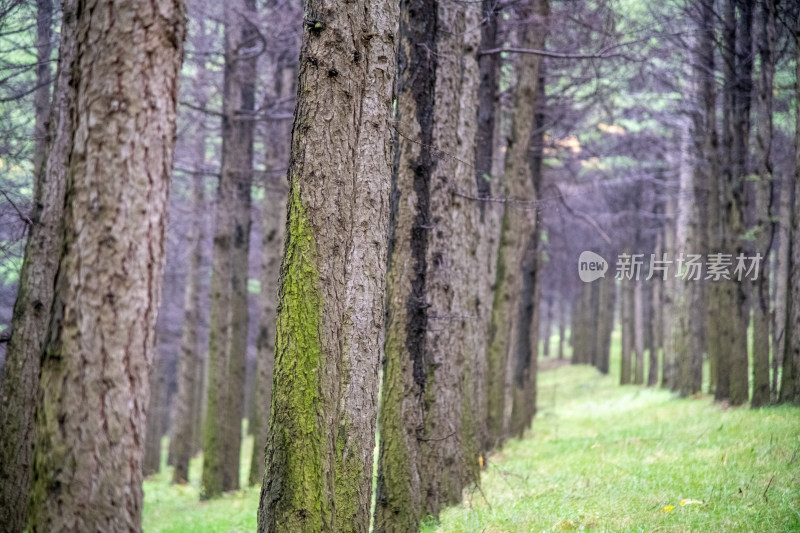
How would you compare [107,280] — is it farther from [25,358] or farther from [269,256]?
[269,256]

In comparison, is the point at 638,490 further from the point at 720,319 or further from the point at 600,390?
the point at 600,390

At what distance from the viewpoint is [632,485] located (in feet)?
25.8

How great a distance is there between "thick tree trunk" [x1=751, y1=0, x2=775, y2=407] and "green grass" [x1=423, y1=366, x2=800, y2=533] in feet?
3.04

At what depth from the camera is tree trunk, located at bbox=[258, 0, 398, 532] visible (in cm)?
433

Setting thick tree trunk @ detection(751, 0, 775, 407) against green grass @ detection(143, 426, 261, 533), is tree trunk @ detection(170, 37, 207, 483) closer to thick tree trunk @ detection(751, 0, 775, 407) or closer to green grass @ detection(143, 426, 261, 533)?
green grass @ detection(143, 426, 261, 533)

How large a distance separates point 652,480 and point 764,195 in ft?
24.0

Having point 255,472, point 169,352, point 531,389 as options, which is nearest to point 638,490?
point 255,472

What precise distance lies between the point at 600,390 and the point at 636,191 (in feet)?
26.8

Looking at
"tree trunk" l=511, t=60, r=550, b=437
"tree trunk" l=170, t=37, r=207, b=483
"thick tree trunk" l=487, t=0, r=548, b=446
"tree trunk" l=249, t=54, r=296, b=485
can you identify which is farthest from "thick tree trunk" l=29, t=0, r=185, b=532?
"tree trunk" l=511, t=60, r=550, b=437

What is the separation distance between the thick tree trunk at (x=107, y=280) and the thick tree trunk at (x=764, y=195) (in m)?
12.3

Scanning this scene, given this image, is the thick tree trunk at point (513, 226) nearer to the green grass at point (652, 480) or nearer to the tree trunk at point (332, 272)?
the green grass at point (652, 480)

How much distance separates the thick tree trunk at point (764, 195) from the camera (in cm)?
1257

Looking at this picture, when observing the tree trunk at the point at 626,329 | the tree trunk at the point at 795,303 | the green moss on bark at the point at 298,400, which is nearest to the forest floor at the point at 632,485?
the tree trunk at the point at 795,303

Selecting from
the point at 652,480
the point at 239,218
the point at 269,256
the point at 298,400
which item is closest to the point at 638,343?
the point at 269,256
